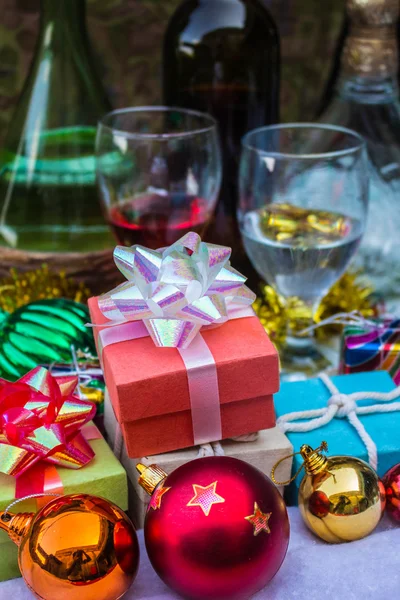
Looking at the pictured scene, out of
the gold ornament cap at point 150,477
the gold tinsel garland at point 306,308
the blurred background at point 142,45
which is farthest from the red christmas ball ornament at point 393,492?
the blurred background at point 142,45

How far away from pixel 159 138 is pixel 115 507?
12.2 inches

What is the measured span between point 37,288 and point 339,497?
349mm

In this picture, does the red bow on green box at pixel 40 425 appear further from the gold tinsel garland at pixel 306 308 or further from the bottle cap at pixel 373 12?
the bottle cap at pixel 373 12

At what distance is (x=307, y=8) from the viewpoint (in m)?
0.90

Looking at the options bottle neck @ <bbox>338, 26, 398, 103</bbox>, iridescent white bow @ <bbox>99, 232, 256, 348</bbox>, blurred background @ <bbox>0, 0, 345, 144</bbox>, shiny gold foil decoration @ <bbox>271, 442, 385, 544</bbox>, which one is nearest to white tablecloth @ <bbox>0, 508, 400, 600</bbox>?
shiny gold foil decoration @ <bbox>271, 442, 385, 544</bbox>

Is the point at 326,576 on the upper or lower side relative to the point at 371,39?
lower

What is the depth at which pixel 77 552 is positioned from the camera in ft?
1.14

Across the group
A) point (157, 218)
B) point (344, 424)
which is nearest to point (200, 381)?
point (344, 424)

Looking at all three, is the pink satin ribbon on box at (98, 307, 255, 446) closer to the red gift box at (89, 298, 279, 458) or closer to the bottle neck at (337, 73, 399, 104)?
the red gift box at (89, 298, 279, 458)

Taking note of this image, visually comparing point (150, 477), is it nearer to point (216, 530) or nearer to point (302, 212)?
point (216, 530)

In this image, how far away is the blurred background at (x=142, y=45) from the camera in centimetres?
85

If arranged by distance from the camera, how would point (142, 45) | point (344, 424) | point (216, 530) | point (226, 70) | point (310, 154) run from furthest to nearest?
point (142, 45) < point (226, 70) < point (310, 154) < point (344, 424) < point (216, 530)

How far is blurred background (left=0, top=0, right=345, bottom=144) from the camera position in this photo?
2.77 ft

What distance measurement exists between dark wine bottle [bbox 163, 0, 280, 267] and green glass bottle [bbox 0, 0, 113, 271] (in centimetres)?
9
